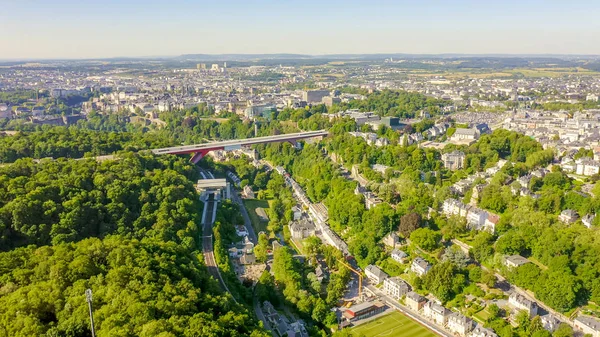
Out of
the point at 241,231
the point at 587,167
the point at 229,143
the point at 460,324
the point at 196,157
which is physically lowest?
the point at 460,324

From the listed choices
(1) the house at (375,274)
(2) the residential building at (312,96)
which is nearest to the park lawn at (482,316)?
(1) the house at (375,274)

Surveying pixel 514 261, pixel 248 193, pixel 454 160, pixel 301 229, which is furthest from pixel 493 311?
pixel 248 193

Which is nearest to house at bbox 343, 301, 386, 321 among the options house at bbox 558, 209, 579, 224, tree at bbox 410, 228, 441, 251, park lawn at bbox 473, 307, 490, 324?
park lawn at bbox 473, 307, 490, 324

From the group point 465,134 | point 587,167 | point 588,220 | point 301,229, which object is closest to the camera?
point 588,220

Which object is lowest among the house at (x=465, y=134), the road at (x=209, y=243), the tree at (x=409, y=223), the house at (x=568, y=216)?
the road at (x=209, y=243)

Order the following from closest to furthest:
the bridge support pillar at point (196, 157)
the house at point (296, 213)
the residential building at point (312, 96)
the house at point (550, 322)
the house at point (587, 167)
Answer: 1. the house at point (550, 322)
2. the house at point (296, 213)
3. the house at point (587, 167)
4. the bridge support pillar at point (196, 157)
5. the residential building at point (312, 96)

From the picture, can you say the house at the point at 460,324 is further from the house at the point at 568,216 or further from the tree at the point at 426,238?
the house at the point at 568,216

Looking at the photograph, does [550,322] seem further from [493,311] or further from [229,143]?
[229,143]
